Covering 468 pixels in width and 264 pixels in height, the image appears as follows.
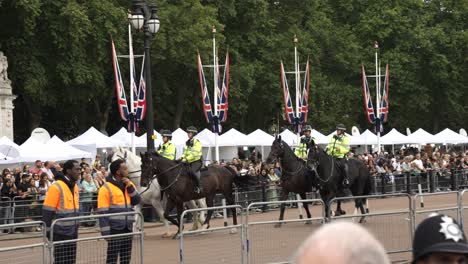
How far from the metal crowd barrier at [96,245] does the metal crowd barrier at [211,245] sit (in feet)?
2.45

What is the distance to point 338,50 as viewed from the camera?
220 ft

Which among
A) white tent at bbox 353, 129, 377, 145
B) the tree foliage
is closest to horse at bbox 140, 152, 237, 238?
the tree foliage

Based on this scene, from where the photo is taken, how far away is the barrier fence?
12.4 meters

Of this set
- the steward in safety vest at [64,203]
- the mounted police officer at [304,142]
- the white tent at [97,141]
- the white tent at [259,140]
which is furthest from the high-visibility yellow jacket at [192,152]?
the white tent at [259,140]

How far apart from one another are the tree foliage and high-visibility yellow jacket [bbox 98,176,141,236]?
33189mm

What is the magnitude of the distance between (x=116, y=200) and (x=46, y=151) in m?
20.0

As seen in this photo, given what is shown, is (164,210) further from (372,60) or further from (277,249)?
(372,60)

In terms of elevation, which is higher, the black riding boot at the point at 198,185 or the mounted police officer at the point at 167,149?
the mounted police officer at the point at 167,149

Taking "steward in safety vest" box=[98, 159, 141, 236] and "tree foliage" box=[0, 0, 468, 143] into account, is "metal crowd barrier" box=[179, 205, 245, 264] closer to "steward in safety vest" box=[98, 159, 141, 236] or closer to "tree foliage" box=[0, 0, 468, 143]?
"steward in safety vest" box=[98, 159, 141, 236]

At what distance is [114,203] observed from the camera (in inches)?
565

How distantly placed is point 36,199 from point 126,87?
1031 inches

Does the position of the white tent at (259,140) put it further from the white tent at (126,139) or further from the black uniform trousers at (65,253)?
the black uniform trousers at (65,253)

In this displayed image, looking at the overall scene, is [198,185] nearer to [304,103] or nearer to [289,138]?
[304,103]

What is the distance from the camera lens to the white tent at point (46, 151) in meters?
33.2
